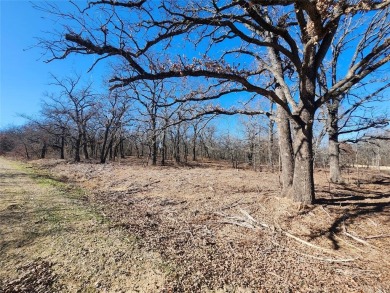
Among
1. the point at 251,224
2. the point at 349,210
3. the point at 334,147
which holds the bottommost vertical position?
the point at 251,224

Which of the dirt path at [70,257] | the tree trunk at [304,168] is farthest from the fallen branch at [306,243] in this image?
the dirt path at [70,257]

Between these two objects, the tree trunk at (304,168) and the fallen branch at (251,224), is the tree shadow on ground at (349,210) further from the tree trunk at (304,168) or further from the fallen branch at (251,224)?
the tree trunk at (304,168)

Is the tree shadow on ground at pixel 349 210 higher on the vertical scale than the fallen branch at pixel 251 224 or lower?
higher

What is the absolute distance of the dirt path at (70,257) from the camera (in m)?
3.10

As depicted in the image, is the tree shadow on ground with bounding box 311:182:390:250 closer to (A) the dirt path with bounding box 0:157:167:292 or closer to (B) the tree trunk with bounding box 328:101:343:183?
(A) the dirt path with bounding box 0:157:167:292

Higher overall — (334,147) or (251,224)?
(334,147)

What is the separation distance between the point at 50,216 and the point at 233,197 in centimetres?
465

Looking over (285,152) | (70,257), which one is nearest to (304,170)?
(285,152)

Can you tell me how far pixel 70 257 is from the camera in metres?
3.68

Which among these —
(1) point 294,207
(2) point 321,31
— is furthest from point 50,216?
(2) point 321,31

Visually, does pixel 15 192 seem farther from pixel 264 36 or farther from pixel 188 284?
pixel 264 36

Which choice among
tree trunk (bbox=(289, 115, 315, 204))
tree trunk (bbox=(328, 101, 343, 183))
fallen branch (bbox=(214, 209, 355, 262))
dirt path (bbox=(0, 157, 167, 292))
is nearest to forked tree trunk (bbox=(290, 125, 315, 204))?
tree trunk (bbox=(289, 115, 315, 204))

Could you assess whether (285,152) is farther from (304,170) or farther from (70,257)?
(70,257)

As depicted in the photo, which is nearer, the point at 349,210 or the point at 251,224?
the point at 251,224
